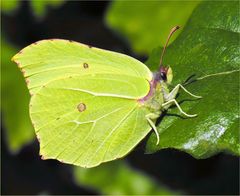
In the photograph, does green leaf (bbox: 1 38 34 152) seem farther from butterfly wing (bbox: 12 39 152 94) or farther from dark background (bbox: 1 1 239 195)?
butterfly wing (bbox: 12 39 152 94)

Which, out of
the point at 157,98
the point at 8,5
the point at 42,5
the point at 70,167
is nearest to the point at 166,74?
the point at 157,98

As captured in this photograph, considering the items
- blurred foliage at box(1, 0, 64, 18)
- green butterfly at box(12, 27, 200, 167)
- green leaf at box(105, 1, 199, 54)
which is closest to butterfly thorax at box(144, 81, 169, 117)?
green butterfly at box(12, 27, 200, 167)

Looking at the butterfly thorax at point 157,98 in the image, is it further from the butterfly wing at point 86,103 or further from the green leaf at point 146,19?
the green leaf at point 146,19

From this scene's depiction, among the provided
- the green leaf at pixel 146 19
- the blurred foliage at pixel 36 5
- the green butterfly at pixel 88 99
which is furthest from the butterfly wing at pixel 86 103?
the blurred foliage at pixel 36 5

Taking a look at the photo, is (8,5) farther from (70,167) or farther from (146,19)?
(70,167)

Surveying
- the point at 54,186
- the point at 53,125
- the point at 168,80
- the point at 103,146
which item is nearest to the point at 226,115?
the point at 168,80

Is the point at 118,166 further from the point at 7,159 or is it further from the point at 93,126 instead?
the point at 93,126
